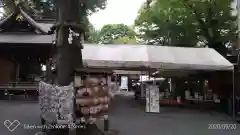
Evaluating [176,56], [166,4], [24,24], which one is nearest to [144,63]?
[176,56]

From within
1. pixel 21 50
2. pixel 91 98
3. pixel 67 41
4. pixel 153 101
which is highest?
pixel 21 50

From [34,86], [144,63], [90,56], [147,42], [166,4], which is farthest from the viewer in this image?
[147,42]

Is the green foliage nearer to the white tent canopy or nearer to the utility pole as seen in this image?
the white tent canopy

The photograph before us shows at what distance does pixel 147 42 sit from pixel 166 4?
4.34m

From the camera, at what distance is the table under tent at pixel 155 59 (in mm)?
13695

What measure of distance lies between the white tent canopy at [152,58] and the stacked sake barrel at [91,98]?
5.50 metres

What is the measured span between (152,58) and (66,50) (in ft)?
20.7

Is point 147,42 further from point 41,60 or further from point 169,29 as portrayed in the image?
point 41,60

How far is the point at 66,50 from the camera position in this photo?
27.9 ft

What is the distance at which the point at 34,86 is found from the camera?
727 inches

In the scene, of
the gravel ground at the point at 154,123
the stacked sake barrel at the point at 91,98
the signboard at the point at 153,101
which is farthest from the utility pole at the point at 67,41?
the signboard at the point at 153,101

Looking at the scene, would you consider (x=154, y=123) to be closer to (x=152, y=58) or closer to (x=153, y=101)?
(x=153, y=101)
